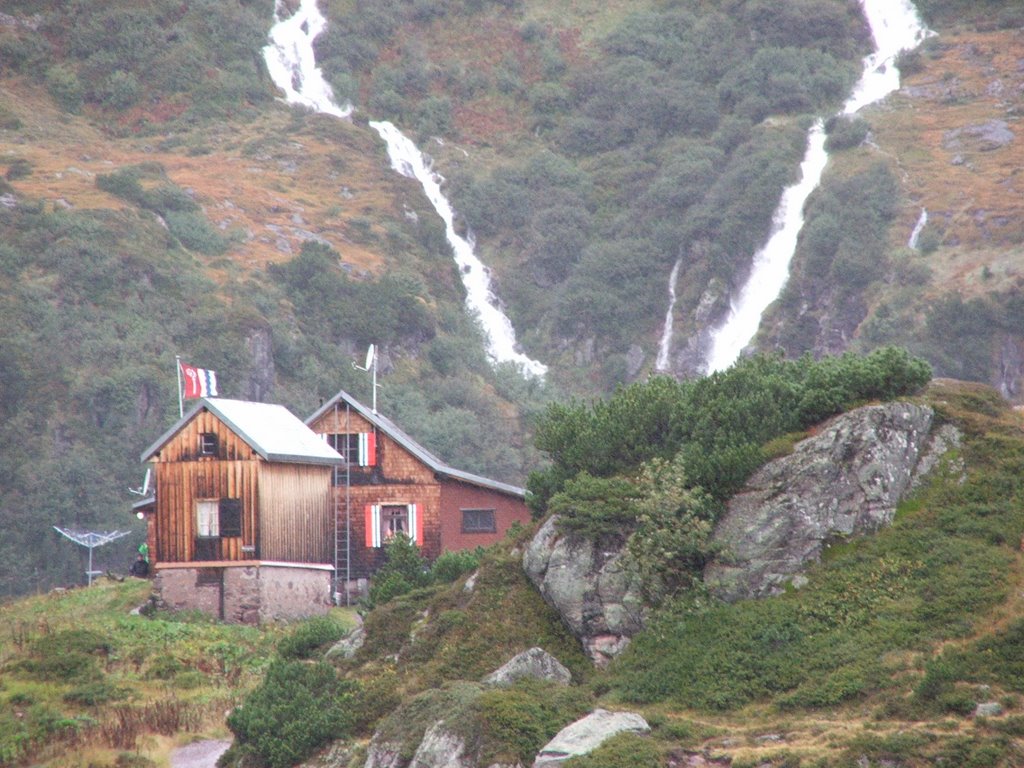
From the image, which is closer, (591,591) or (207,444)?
(591,591)

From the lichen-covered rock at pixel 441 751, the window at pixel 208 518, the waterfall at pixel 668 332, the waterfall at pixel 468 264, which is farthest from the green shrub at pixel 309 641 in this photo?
the waterfall at pixel 468 264

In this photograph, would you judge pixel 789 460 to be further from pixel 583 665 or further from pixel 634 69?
pixel 634 69

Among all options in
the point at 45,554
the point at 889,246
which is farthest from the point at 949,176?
the point at 45,554

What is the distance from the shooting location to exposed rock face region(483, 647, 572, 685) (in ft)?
104

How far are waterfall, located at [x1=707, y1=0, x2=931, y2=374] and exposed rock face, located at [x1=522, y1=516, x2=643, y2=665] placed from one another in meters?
83.3

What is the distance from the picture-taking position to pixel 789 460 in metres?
34.6

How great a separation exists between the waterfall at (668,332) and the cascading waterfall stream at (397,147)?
29.5 ft

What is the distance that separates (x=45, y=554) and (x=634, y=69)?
3578 inches

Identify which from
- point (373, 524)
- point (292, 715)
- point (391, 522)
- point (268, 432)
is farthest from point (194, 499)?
point (292, 715)

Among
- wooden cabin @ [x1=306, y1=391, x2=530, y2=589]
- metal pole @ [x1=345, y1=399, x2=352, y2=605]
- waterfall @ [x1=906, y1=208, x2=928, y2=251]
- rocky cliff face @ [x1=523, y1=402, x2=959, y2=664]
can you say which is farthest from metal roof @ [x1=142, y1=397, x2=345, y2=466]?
waterfall @ [x1=906, y1=208, x2=928, y2=251]

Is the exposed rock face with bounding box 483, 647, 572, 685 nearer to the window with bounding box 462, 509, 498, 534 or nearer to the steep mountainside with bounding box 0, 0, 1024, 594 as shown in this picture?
the window with bounding box 462, 509, 498, 534

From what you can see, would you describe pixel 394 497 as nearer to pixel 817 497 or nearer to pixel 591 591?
pixel 591 591

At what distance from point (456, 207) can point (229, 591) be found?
318ft

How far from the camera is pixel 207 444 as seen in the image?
2050 inches
